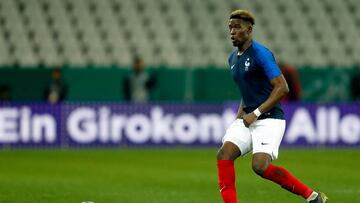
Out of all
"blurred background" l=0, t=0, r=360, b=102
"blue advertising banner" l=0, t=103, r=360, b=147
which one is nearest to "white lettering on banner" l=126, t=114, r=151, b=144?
"blue advertising banner" l=0, t=103, r=360, b=147

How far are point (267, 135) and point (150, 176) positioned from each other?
18.7 feet

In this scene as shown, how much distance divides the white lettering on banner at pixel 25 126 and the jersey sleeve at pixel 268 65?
11.2 m

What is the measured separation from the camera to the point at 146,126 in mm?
19781

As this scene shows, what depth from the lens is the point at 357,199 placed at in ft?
35.9

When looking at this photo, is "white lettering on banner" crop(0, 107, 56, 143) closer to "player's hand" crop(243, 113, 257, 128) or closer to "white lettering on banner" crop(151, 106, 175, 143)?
"white lettering on banner" crop(151, 106, 175, 143)

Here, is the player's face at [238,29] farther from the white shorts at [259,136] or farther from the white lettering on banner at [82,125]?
the white lettering on banner at [82,125]

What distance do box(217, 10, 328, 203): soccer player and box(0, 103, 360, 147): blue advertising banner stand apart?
10.7 metres

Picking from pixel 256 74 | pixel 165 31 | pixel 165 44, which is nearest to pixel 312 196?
pixel 256 74

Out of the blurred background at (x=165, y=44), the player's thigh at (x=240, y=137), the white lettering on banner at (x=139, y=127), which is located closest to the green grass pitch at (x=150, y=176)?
the white lettering on banner at (x=139, y=127)

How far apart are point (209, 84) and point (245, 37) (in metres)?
13.4

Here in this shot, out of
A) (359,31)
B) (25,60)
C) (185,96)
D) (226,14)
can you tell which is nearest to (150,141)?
(185,96)

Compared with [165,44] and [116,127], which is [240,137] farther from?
[165,44]

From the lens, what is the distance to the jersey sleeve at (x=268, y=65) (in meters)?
8.77

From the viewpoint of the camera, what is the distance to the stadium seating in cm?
2319
